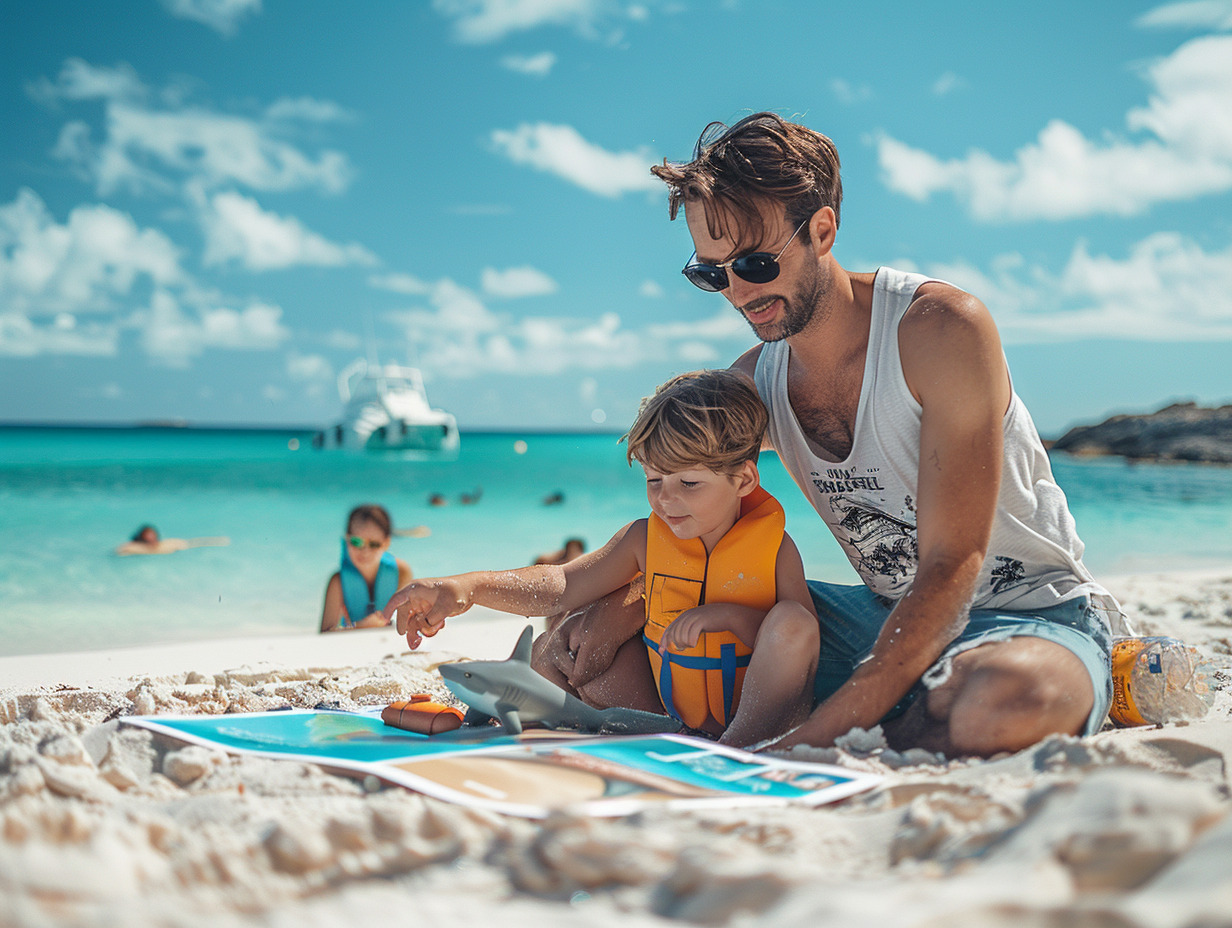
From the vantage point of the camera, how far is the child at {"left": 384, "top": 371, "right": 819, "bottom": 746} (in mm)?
2326

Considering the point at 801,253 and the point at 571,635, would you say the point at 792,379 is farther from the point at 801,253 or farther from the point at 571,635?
the point at 571,635

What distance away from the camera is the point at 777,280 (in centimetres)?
254

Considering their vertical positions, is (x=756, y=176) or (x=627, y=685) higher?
(x=756, y=176)

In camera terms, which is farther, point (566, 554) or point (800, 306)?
point (566, 554)

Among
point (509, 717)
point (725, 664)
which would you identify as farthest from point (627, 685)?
point (509, 717)

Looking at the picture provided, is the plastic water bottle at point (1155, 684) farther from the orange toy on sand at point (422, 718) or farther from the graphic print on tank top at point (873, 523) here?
the orange toy on sand at point (422, 718)

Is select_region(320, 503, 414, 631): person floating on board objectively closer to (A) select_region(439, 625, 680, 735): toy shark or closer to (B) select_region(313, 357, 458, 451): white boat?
(A) select_region(439, 625, 680, 735): toy shark

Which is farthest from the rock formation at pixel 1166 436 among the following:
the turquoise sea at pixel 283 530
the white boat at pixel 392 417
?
the white boat at pixel 392 417

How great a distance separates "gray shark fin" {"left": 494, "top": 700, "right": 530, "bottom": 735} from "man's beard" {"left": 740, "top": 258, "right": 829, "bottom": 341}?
134cm

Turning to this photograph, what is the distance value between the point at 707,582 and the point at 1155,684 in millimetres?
1226

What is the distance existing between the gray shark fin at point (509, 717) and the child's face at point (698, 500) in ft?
2.28

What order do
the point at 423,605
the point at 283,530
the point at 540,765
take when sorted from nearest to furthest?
the point at 540,765 → the point at 423,605 → the point at 283,530

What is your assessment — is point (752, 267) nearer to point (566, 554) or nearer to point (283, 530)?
point (566, 554)

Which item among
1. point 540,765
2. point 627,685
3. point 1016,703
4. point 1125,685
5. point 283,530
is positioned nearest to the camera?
point 540,765
